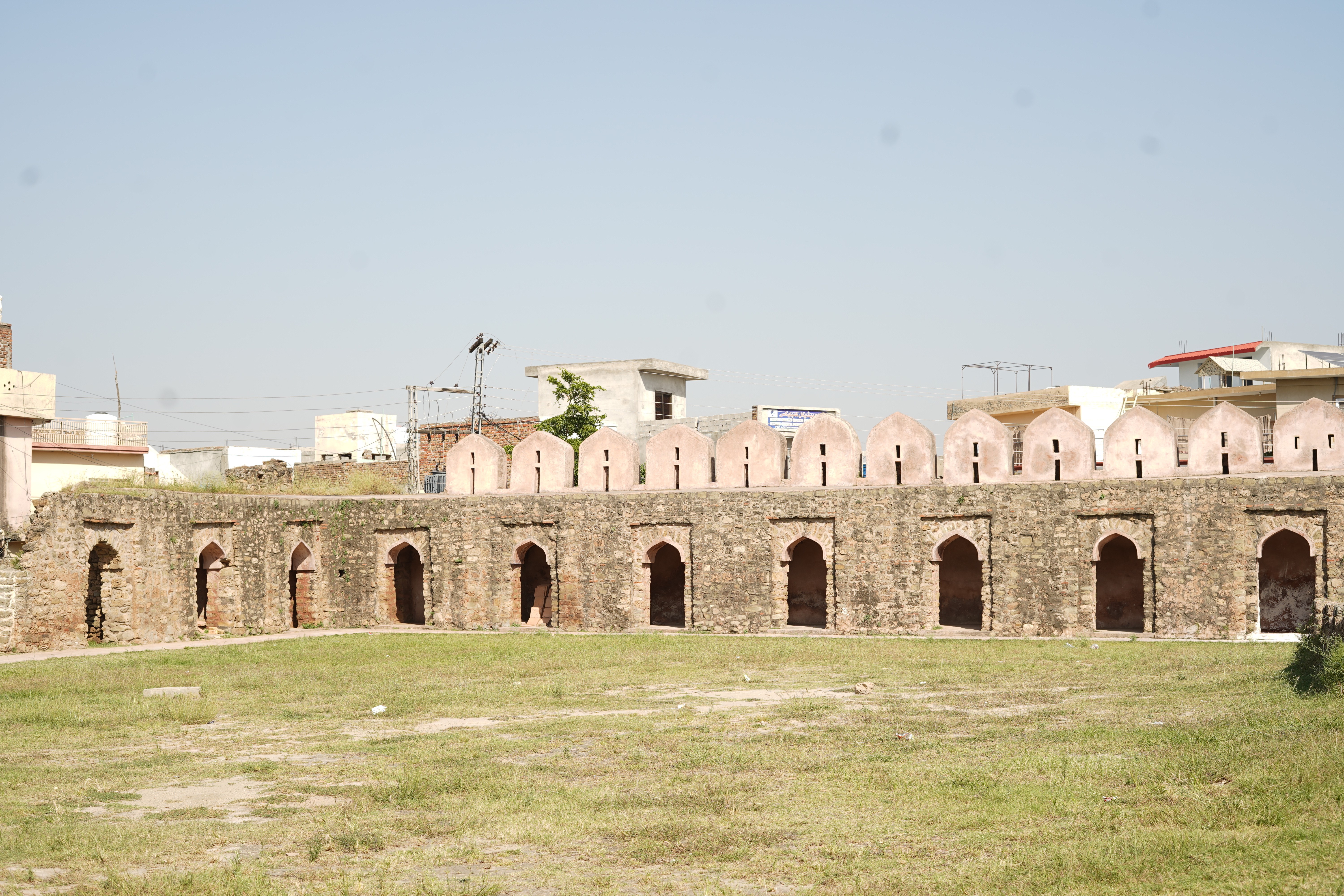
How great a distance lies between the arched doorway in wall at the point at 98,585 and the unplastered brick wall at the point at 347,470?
922 cm

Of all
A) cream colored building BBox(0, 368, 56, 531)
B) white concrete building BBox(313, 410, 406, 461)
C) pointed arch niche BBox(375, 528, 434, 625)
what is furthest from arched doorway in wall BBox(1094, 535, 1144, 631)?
white concrete building BBox(313, 410, 406, 461)

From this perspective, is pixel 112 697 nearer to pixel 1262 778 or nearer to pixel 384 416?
pixel 1262 778

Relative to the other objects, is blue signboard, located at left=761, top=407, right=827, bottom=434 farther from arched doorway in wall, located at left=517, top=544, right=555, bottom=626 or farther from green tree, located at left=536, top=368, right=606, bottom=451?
arched doorway in wall, located at left=517, top=544, right=555, bottom=626

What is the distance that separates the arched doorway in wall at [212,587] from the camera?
63.0 ft

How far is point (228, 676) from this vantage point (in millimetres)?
13367

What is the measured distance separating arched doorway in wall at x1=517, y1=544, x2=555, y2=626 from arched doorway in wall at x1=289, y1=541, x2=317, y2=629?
131 inches

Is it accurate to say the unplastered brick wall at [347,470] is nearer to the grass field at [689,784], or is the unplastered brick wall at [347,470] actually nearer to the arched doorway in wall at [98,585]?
the arched doorway in wall at [98,585]

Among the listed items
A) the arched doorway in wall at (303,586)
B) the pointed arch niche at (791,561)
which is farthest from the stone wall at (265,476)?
the pointed arch niche at (791,561)

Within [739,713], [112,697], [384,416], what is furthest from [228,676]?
[384,416]

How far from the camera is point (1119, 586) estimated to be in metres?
18.8

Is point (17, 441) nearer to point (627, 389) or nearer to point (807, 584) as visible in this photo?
point (807, 584)

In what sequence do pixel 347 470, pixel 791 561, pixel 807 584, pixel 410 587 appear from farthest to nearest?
pixel 347 470 → pixel 410 587 → pixel 807 584 → pixel 791 561

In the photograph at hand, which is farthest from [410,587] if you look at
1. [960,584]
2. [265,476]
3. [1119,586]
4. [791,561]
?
[1119,586]

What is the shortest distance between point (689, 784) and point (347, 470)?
78.1 ft
